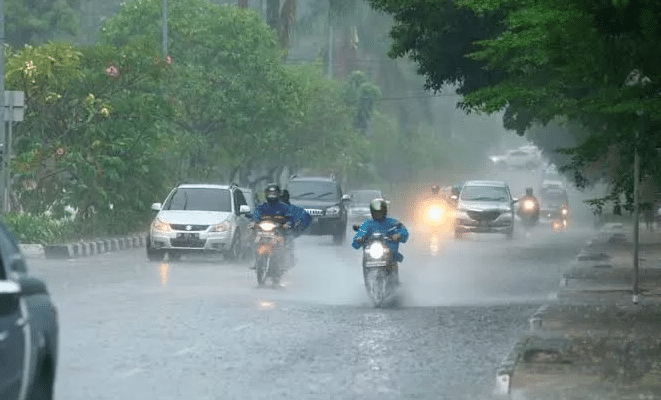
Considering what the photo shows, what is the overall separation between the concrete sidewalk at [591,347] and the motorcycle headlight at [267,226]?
15.4 ft

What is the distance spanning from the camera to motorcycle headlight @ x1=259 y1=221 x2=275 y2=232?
28156 mm

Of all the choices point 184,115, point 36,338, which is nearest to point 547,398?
point 36,338

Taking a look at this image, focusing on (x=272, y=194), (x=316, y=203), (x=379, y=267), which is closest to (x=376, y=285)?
(x=379, y=267)

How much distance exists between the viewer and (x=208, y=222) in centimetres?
3594

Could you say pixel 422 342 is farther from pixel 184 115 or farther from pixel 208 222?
pixel 184 115

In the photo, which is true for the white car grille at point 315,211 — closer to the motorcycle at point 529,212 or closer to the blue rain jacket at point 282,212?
the blue rain jacket at point 282,212

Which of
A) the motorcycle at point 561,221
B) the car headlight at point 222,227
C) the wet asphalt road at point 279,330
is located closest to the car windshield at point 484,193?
the motorcycle at point 561,221

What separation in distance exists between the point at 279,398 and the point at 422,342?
5405 mm

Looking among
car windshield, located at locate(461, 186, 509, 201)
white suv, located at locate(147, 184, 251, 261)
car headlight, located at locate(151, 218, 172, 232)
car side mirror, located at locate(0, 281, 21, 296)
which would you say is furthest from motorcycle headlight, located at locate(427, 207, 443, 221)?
car side mirror, located at locate(0, 281, 21, 296)

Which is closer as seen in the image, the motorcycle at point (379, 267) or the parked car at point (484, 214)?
the motorcycle at point (379, 267)

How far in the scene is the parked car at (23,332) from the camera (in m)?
9.16

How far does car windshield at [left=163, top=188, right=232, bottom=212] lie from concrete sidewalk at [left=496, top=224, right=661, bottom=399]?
978 cm

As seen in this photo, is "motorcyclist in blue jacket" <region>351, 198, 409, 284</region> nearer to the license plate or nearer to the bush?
the license plate

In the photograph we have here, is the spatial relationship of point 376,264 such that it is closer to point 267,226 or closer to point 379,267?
point 379,267
